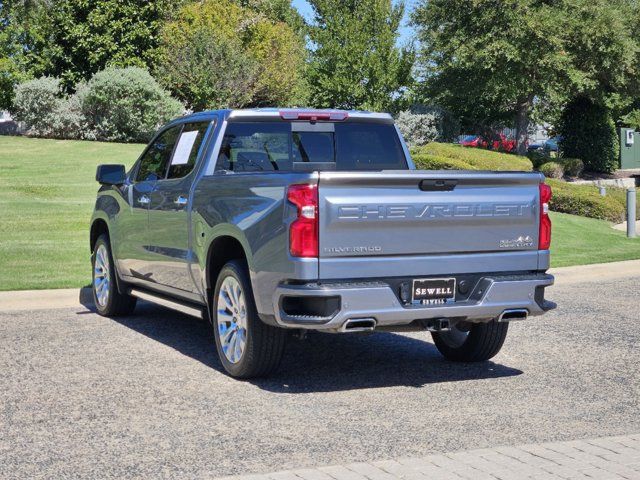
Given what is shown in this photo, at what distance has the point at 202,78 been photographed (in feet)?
133

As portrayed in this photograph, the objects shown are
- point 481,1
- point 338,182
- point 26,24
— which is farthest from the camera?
point 26,24

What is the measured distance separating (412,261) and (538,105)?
39.0 m

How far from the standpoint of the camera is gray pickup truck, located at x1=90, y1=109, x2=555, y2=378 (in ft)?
21.7

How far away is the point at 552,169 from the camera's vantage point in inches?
1416

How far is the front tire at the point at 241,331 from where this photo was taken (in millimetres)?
7172

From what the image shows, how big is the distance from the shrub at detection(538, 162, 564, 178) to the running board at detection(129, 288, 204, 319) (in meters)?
27.7

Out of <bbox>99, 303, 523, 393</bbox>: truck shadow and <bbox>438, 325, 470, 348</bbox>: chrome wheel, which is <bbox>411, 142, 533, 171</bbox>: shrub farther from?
<bbox>438, 325, 470, 348</bbox>: chrome wheel

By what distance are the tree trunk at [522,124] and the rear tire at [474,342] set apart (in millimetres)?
30660

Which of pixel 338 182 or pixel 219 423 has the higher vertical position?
pixel 338 182

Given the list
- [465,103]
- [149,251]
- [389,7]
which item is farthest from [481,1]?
[149,251]

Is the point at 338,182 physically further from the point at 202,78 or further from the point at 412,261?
the point at 202,78

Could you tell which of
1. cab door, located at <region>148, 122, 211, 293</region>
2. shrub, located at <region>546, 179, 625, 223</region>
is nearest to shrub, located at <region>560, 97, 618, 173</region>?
shrub, located at <region>546, 179, 625, 223</region>

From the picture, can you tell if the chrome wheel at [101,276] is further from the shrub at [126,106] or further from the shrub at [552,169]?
the shrub at [552,169]

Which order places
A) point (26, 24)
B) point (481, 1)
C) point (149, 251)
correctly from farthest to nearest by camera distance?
point (26, 24)
point (481, 1)
point (149, 251)
